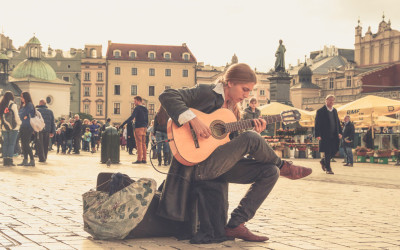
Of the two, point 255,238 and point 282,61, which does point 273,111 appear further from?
point 255,238

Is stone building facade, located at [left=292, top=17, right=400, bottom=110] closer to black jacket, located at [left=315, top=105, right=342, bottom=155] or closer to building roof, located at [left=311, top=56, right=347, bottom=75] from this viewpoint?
building roof, located at [left=311, top=56, right=347, bottom=75]

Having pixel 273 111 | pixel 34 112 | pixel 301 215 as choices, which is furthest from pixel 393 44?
pixel 301 215

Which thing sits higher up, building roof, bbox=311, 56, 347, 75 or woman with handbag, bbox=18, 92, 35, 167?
building roof, bbox=311, 56, 347, 75

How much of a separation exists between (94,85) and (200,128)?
324 ft

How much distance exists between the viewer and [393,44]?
88000 mm

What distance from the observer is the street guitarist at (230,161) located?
4.80m

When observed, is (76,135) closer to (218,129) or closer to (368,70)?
(218,129)

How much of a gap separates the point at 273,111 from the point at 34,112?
551 inches

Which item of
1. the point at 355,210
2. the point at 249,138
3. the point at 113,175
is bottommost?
the point at 355,210

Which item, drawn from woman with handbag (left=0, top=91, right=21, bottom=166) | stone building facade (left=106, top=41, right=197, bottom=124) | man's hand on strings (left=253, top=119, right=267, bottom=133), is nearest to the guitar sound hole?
man's hand on strings (left=253, top=119, right=267, bottom=133)

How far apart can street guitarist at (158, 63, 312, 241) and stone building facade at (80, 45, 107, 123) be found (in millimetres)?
97441

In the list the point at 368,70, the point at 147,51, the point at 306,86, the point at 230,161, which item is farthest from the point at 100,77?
the point at 230,161

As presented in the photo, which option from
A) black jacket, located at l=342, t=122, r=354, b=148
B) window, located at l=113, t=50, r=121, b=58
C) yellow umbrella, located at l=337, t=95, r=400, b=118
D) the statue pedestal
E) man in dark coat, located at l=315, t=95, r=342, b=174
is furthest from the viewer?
window, located at l=113, t=50, r=121, b=58

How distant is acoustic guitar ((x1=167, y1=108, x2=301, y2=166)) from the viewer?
15.7 ft
